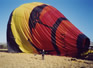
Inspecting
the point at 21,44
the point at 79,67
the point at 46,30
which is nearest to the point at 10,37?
the point at 21,44

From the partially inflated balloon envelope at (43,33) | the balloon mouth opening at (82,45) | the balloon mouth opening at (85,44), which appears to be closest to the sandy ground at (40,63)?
the balloon mouth opening at (82,45)

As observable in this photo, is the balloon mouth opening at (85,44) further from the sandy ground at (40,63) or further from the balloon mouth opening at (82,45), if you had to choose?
the sandy ground at (40,63)

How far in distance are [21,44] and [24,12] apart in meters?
3.20

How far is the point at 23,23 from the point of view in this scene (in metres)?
14.1

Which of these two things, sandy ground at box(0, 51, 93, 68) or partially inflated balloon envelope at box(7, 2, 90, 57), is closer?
sandy ground at box(0, 51, 93, 68)

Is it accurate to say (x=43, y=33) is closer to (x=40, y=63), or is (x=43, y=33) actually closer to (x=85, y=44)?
(x=85, y=44)

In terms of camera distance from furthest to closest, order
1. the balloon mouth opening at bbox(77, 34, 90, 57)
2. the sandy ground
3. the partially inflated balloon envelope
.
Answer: the partially inflated balloon envelope < the balloon mouth opening at bbox(77, 34, 90, 57) < the sandy ground

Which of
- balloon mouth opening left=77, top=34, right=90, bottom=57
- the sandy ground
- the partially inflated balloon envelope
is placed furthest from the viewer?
the partially inflated balloon envelope

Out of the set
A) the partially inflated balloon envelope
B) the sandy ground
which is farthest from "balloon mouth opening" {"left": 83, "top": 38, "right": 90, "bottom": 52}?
the sandy ground

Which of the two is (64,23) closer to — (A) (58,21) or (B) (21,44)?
(A) (58,21)

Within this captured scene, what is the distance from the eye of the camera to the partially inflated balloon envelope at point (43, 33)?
41.7 feet

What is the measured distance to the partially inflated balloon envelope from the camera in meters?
12.7

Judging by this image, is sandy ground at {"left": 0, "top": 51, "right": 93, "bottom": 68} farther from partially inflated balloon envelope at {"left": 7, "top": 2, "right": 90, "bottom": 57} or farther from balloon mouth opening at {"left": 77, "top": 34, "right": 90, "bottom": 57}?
partially inflated balloon envelope at {"left": 7, "top": 2, "right": 90, "bottom": 57}

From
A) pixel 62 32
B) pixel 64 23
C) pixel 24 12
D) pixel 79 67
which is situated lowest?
pixel 79 67
